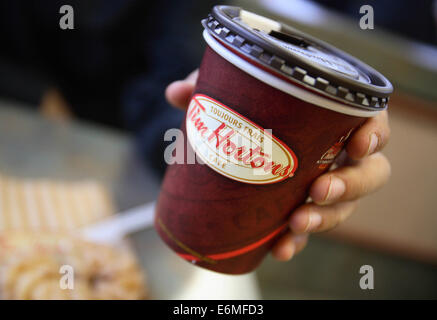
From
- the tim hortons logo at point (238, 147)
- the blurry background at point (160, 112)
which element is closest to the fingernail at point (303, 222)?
the tim hortons logo at point (238, 147)

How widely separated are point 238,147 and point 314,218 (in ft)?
0.68

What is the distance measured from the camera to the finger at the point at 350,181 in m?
0.60

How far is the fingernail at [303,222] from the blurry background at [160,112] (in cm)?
55

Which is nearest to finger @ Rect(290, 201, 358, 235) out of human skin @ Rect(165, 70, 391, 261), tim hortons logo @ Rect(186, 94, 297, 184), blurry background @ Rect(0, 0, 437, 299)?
human skin @ Rect(165, 70, 391, 261)

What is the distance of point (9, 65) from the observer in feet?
6.24

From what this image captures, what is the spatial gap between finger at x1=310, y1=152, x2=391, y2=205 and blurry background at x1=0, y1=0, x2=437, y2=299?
0.59 metres

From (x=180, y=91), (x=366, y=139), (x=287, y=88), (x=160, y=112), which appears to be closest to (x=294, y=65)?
(x=287, y=88)

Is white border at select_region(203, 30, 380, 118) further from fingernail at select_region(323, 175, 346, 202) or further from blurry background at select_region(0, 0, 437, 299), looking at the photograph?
Result: blurry background at select_region(0, 0, 437, 299)

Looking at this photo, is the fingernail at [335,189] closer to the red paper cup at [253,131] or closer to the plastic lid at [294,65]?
the red paper cup at [253,131]

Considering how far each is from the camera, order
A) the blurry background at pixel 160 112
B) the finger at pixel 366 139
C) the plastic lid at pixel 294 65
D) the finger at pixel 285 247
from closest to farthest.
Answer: the plastic lid at pixel 294 65, the finger at pixel 366 139, the finger at pixel 285 247, the blurry background at pixel 160 112

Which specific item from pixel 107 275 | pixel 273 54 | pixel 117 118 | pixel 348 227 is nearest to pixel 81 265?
pixel 107 275

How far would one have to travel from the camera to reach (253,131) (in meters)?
0.51
